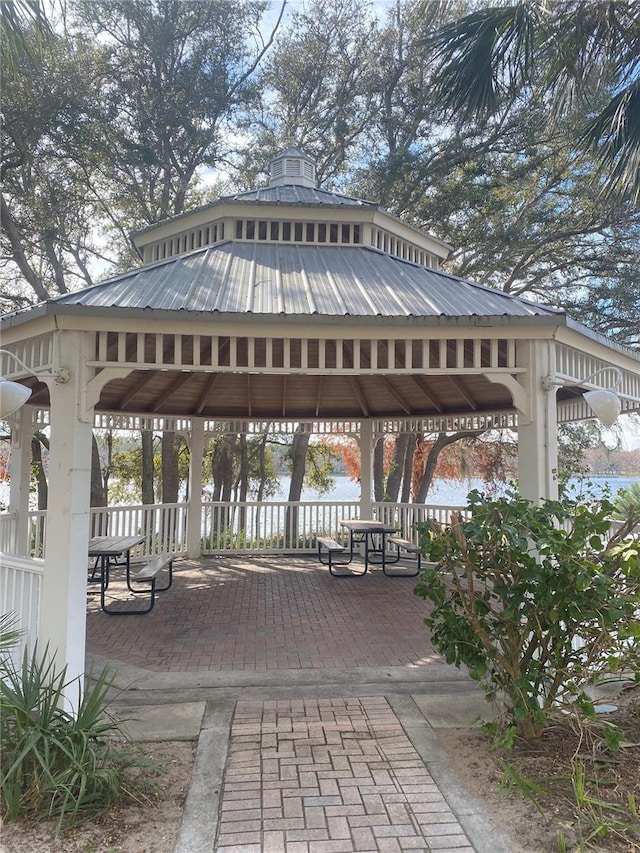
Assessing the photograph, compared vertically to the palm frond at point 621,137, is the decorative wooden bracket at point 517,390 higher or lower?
lower

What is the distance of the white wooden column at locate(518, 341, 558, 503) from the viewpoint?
4.63 meters

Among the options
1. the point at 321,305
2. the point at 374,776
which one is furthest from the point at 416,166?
the point at 374,776

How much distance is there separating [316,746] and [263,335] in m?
3.07

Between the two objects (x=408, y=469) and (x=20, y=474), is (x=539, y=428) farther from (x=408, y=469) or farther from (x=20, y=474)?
(x=408, y=469)

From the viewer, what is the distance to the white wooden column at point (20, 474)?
704 cm

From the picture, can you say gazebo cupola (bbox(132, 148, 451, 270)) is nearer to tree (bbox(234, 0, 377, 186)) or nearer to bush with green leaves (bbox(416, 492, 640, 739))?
bush with green leaves (bbox(416, 492, 640, 739))

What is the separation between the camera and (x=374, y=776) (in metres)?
3.28

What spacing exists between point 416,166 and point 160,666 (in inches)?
503

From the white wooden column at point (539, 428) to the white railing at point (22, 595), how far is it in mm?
4114

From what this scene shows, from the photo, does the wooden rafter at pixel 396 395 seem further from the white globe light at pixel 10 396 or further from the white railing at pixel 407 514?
the white globe light at pixel 10 396

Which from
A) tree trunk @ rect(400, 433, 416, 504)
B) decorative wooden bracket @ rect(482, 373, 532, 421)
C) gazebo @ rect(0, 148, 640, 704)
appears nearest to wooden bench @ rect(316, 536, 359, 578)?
gazebo @ rect(0, 148, 640, 704)

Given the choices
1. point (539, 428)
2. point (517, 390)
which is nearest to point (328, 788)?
point (539, 428)

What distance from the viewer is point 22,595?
432cm

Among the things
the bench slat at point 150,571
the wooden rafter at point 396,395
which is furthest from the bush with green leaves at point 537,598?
the wooden rafter at point 396,395
